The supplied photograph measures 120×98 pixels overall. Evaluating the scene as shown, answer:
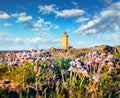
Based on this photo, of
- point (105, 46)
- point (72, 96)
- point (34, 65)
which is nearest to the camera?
point (72, 96)

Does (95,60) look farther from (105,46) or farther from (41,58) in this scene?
(105,46)

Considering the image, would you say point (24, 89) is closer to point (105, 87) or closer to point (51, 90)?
point (51, 90)

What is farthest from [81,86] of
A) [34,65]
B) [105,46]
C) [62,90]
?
[105,46]

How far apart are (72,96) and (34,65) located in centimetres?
253

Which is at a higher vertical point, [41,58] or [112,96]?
[41,58]

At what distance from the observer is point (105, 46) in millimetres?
18938

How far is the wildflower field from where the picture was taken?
7.68 meters

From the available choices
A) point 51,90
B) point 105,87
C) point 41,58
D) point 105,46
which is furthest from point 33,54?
point 105,46

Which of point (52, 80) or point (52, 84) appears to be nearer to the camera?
point (52, 84)

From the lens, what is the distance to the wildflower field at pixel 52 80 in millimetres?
7680

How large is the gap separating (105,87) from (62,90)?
128 centimetres

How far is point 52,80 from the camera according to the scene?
27.9ft

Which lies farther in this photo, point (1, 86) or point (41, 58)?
point (41, 58)

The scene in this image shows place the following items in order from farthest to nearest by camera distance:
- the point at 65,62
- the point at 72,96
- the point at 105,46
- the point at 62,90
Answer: the point at 105,46, the point at 65,62, the point at 62,90, the point at 72,96
